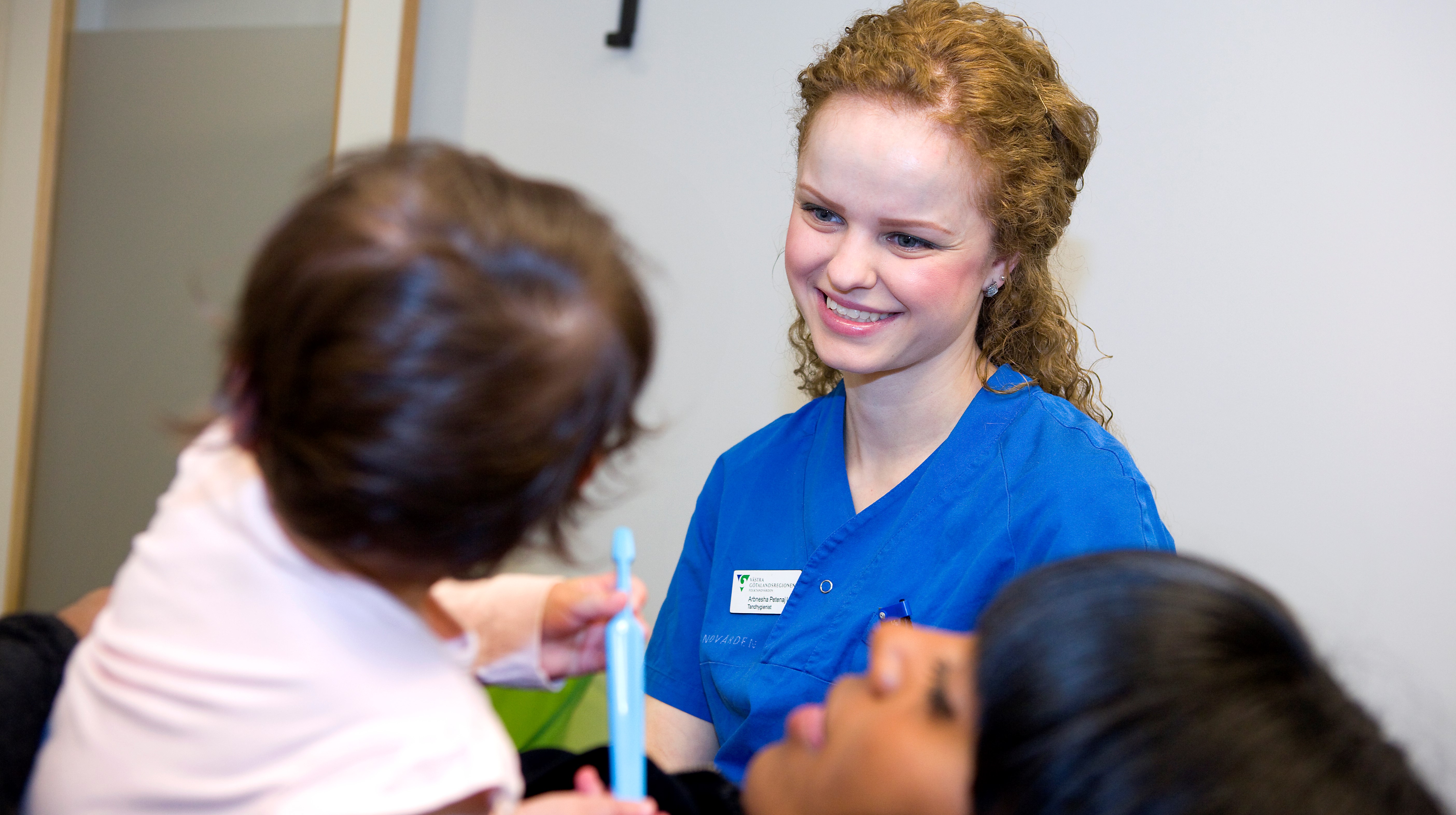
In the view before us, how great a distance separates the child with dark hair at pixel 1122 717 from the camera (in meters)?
0.54

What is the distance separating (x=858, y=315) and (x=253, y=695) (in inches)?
33.1

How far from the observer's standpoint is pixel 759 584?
1236 mm

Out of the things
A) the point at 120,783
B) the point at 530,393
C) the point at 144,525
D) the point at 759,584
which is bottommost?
the point at 144,525

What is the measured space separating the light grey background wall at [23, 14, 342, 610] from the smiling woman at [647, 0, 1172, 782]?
1.33 metres

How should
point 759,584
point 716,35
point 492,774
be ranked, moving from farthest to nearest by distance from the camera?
point 716,35 < point 759,584 < point 492,774

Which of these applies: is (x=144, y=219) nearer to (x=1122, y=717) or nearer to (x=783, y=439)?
(x=783, y=439)

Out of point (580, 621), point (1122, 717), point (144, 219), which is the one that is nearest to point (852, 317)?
point (580, 621)

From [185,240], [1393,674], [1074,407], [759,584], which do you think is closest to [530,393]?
[759,584]

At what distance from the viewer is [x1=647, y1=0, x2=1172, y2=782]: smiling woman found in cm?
111

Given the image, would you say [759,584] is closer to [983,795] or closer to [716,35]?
[983,795]

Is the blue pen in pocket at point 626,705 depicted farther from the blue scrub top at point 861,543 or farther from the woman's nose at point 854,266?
the woman's nose at point 854,266

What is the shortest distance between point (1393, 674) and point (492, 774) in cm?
147

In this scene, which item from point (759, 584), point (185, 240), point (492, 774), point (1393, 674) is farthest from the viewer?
point (185, 240)

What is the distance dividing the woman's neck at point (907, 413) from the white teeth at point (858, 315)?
77 mm
